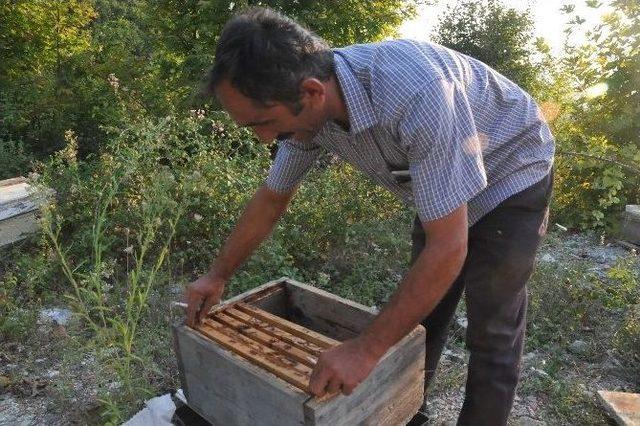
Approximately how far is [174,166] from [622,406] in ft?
11.2

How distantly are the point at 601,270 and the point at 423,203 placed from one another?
3.39 m

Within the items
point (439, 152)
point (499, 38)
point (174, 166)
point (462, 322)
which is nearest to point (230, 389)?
point (439, 152)

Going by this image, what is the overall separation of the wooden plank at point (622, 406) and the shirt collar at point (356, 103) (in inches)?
74.0

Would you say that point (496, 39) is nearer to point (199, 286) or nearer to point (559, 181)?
point (559, 181)

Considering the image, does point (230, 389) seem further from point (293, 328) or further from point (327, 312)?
point (327, 312)

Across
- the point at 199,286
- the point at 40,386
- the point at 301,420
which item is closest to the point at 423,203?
the point at 301,420

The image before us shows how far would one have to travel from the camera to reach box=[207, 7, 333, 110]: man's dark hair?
1479 millimetres

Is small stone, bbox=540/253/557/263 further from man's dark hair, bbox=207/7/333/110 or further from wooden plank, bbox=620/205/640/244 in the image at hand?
man's dark hair, bbox=207/7/333/110

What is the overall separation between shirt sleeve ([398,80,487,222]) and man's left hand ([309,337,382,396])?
40 centimetres

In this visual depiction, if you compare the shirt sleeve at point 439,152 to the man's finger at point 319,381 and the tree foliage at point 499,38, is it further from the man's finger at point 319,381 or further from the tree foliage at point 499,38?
Answer: the tree foliage at point 499,38

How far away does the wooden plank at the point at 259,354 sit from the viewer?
155 centimetres

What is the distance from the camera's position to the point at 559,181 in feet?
17.5

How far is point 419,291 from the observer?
141 cm

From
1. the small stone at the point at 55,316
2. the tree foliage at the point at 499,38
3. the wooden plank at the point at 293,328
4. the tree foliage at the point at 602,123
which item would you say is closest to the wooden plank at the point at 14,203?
the small stone at the point at 55,316
